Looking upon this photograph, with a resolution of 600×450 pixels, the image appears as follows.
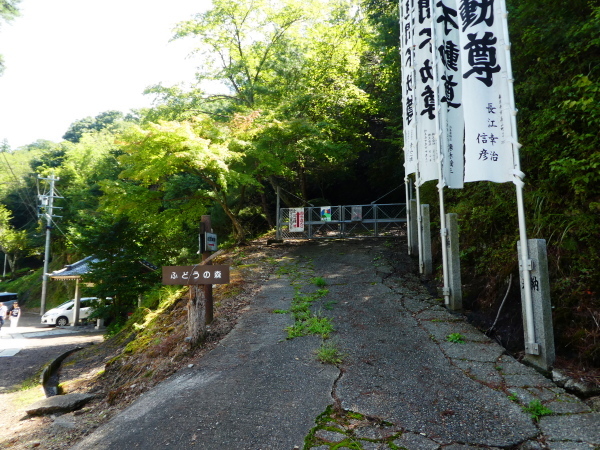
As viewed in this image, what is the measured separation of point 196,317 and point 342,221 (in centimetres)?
946

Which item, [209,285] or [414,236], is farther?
[414,236]

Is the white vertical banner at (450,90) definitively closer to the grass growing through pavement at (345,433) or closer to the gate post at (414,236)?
the gate post at (414,236)

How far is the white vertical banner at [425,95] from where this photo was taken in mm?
7152

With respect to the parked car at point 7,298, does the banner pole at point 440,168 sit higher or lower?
higher

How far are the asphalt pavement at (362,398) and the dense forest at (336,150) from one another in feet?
3.17

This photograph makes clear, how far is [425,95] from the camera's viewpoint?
24.6ft

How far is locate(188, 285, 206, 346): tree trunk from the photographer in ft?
20.6

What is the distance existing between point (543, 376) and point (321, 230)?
12.0 m

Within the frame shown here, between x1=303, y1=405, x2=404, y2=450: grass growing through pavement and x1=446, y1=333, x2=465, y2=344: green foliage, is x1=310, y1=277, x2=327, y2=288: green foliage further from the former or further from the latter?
x1=303, y1=405, x2=404, y2=450: grass growing through pavement

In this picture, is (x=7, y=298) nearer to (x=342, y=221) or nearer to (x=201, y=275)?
(x=342, y=221)

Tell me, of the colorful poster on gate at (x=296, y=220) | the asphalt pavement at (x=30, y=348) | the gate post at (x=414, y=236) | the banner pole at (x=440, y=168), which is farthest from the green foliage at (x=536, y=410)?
the colorful poster on gate at (x=296, y=220)

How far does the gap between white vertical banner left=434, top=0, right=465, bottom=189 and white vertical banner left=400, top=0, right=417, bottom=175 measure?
1.13m

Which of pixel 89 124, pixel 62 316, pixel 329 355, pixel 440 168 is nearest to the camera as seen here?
pixel 329 355

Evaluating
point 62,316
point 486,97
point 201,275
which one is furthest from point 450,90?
point 62,316
